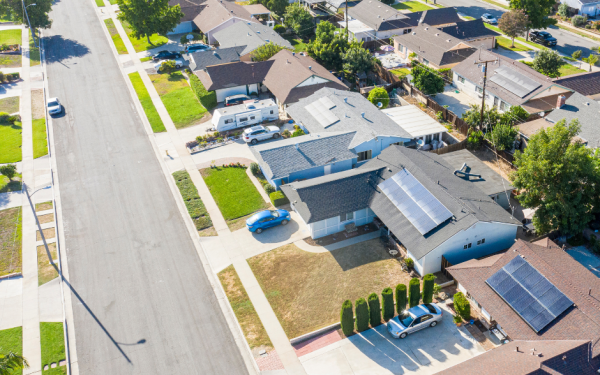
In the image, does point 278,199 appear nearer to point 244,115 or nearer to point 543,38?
point 244,115

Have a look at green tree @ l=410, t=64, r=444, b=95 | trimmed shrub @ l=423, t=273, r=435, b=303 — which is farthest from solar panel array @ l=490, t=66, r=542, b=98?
trimmed shrub @ l=423, t=273, r=435, b=303

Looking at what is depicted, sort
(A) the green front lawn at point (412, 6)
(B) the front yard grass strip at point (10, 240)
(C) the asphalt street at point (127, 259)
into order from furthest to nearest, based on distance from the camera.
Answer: (A) the green front lawn at point (412, 6), (B) the front yard grass strip at point (10, 240), (C) the asphalt street at point (127, 259)

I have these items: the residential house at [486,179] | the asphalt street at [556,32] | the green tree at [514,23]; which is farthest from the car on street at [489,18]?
the residential house at [486,179]

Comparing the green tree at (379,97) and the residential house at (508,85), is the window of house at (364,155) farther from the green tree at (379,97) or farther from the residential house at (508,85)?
the residential house at (508,85)

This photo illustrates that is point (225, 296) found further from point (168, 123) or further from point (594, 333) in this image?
point (168, 123)

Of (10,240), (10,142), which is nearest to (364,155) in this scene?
(10,240)

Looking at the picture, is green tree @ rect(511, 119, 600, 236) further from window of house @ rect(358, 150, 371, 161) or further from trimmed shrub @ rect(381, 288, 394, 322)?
window of house @ rect(358, 150, 371, 161)
